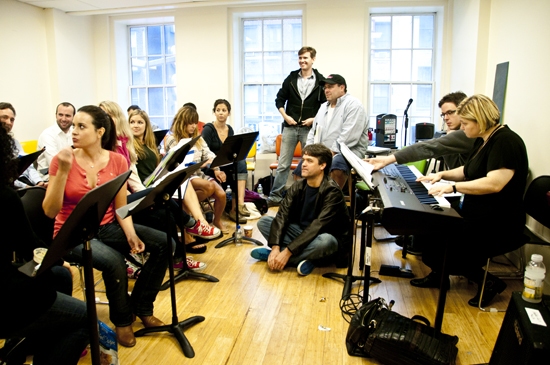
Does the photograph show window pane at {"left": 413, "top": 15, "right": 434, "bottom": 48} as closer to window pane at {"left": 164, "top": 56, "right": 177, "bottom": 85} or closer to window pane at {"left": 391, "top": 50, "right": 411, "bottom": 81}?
window pane at {"left": 391, "top": 50, "right": 411, "bottom": 81}

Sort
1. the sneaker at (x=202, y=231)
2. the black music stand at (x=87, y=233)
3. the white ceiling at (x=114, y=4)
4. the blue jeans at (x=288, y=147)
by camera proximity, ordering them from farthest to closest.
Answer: the white ceiling at (x=114, y=4), the blue jeans at (x=288, y=147), the sneaker at (x=202, y=231), the black music stand at (x=87, y=233)

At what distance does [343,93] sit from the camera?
456 centimetres

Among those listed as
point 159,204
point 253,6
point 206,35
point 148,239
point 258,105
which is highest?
point 253,6

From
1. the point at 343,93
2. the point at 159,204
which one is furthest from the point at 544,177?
the point at 159,204

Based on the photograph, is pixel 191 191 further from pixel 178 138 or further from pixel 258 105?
pixel 258 105

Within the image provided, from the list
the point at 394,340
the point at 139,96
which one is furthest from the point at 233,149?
the point at 139,96

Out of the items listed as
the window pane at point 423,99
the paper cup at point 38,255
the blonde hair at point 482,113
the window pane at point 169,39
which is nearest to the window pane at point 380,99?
the window pane at point 423,99

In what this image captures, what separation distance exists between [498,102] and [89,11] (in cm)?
537

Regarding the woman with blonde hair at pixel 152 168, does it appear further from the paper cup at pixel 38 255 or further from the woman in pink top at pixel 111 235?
the paper cup at pixel 38 255

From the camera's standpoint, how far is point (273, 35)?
6672 mm

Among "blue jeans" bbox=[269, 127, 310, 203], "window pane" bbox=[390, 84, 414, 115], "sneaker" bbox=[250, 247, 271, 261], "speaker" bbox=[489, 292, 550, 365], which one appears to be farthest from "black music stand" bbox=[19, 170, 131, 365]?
"window pane" bbox=[390, 84, 414, 115]

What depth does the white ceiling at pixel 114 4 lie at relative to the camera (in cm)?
583

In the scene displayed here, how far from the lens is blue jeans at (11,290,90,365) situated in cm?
170

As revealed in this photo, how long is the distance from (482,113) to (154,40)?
5.72 m
